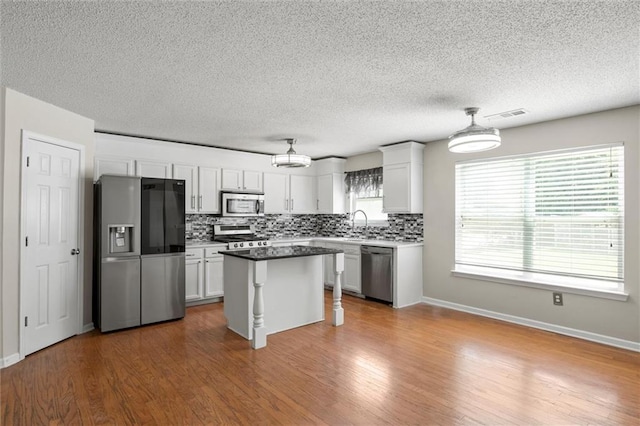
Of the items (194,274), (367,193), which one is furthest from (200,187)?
(367,193)

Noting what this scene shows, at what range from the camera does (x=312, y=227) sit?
7332mm

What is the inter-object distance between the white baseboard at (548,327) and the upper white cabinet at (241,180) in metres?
3.46

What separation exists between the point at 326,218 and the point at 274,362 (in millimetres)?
4277

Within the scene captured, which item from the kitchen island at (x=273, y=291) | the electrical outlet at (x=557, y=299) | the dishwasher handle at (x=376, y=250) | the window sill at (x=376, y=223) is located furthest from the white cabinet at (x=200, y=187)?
the electrical outlet at (x=557, y=299)

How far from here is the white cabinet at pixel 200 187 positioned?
211 inches

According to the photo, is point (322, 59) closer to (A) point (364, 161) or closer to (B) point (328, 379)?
(B) point (328, 379)

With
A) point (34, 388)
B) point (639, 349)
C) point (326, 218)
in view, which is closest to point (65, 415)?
point (34, 388)

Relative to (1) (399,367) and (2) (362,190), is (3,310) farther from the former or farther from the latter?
(2) (362,190)

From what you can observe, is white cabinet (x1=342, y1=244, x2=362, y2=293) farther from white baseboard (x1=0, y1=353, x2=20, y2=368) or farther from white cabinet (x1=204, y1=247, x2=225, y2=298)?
white baseboard (x1=0, y1=353, x2=20, y2=368)

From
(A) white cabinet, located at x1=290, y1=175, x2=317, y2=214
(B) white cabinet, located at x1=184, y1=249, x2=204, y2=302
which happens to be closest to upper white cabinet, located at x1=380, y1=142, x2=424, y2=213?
(A) white cabinet, located at x1=290, y1=175, x2=317, y2=214

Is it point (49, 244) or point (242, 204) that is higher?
point (242, 204)

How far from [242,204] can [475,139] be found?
3868 mm

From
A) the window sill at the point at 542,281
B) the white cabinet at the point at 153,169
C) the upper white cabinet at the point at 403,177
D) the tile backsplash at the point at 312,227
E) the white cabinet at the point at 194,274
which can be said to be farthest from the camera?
the tile backsplash at the point at 312,227

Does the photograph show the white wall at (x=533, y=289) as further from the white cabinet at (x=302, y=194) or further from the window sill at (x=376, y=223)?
the white cabinet at (x=302, y=194)
